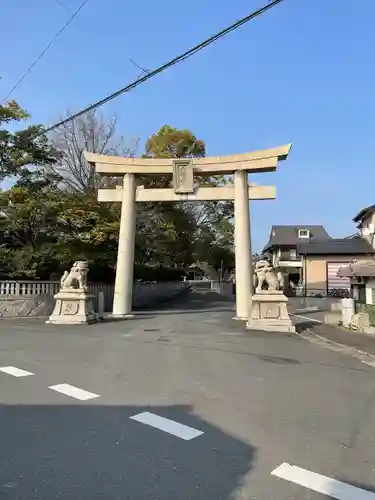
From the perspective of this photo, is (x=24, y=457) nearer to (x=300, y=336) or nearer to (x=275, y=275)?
(x=300, y=336)

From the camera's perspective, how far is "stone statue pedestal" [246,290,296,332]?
1356 cm

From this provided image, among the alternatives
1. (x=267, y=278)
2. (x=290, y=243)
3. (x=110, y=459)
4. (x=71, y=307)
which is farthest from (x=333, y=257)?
(x=110, y=459)

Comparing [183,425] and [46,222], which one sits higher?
[46,222]

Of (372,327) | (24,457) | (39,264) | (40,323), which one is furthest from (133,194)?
(24,457)

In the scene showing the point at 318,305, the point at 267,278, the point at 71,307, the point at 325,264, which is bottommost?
the point at 71,307

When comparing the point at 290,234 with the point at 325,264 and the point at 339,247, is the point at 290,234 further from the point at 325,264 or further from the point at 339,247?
the point at 339,247

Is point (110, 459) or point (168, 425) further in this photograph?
point (168, 425)

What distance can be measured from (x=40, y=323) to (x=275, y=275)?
831cm

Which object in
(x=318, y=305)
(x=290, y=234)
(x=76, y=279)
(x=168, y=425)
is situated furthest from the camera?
(x=290, y=234)

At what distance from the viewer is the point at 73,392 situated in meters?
5.71

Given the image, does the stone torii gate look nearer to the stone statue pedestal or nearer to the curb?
the stone statue pedestal

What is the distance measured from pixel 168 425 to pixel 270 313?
9.81 m

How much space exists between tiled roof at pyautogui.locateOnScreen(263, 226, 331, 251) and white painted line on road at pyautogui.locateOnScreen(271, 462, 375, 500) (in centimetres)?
4474

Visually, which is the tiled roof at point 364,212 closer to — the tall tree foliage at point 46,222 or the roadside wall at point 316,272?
the roadside wall at point 316,272
